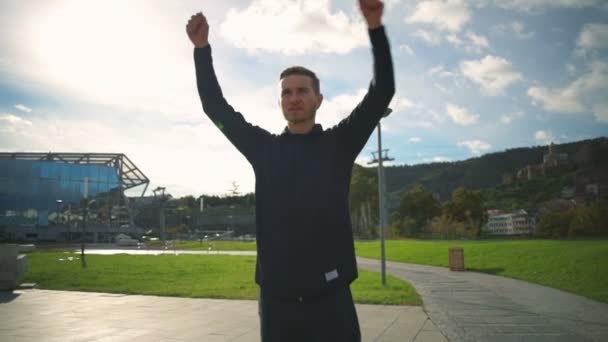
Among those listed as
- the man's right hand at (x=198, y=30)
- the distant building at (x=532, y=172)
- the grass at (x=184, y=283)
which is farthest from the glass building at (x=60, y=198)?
the distant building at (x=532, y=172)

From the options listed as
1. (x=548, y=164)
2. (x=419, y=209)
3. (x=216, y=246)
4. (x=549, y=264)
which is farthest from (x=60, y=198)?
(x=548, y=164)

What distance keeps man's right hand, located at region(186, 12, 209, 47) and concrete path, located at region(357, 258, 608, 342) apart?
5701 millimetres

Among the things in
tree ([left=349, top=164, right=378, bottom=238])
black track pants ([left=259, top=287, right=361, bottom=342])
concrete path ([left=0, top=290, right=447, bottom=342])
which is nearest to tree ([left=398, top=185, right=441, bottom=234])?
tree ([left=349, top=164, right=378, bottom=238])

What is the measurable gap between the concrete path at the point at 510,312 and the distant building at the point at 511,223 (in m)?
29.5

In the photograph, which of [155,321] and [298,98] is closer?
[298,98]

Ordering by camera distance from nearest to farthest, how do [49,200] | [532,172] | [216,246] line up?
[216,246], [49,200], [532,172]

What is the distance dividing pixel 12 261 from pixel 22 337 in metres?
6.72

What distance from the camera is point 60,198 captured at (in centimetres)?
5828

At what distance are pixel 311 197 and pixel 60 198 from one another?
66734 millimetres

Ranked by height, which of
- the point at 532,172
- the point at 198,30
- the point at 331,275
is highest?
the point at 532,172

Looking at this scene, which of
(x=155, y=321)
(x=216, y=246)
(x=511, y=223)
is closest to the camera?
(x=155, y=321)

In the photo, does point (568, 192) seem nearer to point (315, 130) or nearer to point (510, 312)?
point (510, 312)

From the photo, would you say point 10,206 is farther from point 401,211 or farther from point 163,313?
point 163,313

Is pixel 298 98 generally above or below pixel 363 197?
below
